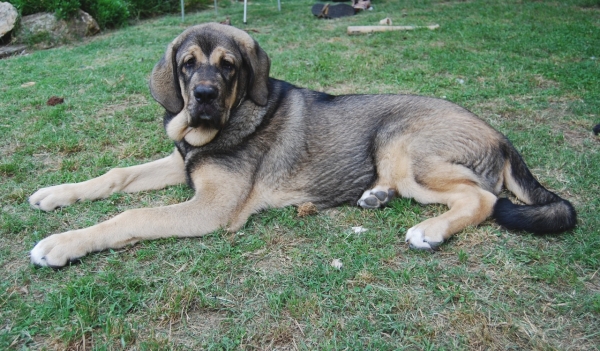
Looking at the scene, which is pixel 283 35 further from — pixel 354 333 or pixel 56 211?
pixel 354 333

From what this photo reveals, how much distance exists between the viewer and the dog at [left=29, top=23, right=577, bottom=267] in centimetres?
397

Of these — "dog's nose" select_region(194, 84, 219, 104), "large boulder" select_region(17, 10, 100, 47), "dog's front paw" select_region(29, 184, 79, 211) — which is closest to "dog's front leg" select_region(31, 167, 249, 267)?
"dog's nose" select_region(194, 84, 219, 104)

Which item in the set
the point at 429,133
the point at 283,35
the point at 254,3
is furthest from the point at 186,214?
the point at 254,3

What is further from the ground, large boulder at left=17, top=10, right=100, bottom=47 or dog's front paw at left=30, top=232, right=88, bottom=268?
large boulder at left=17, top=10, right=100, bottom=47

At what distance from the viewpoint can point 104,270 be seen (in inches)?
132

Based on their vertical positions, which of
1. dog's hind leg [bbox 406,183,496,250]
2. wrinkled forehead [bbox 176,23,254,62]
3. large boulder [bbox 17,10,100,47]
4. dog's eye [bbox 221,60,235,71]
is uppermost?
wrinkled forehead [bbox 176,23,254,62]

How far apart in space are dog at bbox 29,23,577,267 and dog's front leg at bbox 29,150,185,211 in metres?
0.01

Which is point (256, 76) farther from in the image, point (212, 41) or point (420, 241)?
point (420, 241)

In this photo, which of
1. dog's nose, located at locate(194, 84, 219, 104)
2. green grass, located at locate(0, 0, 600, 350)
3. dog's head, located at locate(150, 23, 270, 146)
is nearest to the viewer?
green grass, located at locate(0, 0, 600, 350)

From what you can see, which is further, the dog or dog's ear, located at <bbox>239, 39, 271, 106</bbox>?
dog's ear, located at <bbox>239, 39, 271, 106</bbox>

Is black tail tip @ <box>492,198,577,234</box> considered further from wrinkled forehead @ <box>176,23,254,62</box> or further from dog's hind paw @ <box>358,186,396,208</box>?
wrinkled forehead @ <box>176,23,254,62</box>

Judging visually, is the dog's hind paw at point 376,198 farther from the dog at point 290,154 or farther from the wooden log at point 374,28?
the wooden log at point 374,28

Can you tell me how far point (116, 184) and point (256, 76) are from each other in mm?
1705

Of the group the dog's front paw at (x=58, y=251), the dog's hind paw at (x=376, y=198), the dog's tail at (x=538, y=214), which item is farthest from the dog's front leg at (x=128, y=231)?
the dog's tail at (x=538, y=214)
